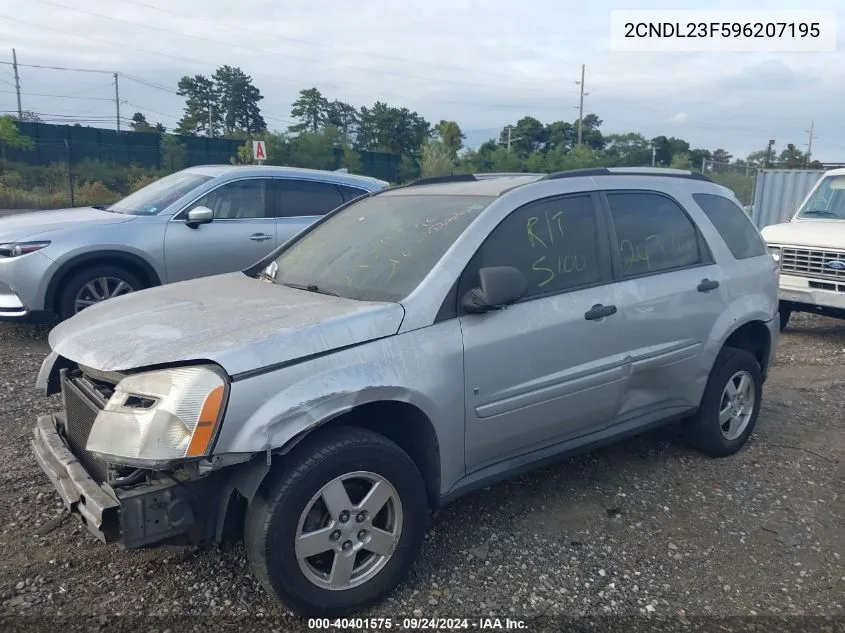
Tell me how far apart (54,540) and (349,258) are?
6.45ft

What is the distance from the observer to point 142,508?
→ 8.04 feet

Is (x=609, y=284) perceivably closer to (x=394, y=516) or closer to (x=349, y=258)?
(x=349, y=258)

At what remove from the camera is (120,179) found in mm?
26734

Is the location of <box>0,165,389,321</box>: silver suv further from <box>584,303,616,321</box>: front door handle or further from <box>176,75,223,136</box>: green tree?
<box>176,75,223,136</box>: green tree

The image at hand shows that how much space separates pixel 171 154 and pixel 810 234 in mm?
24954

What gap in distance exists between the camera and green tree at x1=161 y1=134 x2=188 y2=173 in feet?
91.0

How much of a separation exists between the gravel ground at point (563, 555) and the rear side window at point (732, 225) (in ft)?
4.48

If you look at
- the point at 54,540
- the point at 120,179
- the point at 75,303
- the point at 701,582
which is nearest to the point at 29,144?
the point at 120,179

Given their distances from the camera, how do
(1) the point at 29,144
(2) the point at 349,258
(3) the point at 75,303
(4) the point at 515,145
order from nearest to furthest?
(2) the point at 349,258, (3) the point at 75,303, (1) the point at 29,144, (4) the point at 515,145

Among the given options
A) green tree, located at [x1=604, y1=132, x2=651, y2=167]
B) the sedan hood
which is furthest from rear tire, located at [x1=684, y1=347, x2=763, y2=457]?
green tree, located at [x1=604, y1=132, x2=651, y2=167]

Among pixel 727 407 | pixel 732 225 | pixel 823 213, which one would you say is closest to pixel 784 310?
pixel 823 213

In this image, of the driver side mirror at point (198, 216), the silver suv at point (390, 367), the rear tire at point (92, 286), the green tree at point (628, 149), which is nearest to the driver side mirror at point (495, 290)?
the silver suv at point (390, 367)

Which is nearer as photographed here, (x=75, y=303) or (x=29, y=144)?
(x=75, y=303)

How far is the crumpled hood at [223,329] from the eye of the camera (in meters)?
2.64
